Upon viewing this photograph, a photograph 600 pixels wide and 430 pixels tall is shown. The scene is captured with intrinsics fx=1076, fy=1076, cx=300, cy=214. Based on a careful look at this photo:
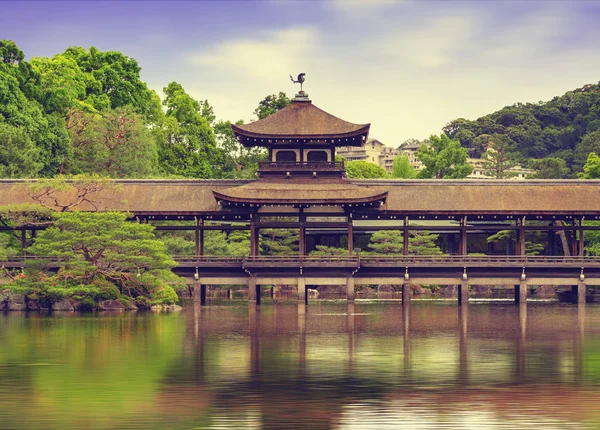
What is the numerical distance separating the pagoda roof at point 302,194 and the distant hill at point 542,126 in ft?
217

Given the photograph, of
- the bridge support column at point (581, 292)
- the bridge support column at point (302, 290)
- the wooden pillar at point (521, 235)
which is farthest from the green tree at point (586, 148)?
the bridge support column at point (302, 290)

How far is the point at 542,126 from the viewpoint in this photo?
13762 cm

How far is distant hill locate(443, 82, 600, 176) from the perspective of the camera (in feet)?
424

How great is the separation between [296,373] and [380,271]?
97.2ft

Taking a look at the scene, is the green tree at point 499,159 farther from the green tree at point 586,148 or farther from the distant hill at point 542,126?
the green tree at point 586,148

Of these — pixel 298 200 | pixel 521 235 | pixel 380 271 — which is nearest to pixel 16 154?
pixel 298 200

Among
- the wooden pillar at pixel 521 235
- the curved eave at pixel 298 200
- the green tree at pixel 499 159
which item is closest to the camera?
the curved eave at pixel 298 200

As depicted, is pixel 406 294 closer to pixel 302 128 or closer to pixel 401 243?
pixel 401 243

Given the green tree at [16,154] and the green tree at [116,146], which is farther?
the green tree at [116,146]

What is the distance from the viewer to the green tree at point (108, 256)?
4994 centimetres

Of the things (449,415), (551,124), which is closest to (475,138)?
(551,124)

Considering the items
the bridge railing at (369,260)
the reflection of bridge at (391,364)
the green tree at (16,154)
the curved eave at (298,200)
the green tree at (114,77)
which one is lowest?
the reflection of bridge at (391,364)

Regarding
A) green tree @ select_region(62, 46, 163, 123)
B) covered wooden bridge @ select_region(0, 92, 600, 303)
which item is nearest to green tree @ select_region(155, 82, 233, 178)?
green tree @ select_region(62, 46, 163, 123)

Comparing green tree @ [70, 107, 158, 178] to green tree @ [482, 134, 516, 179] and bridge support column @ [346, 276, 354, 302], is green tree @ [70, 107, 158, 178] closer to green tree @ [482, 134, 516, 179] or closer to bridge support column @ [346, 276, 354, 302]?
bridge support column @ [346, 276, 354, 302]
